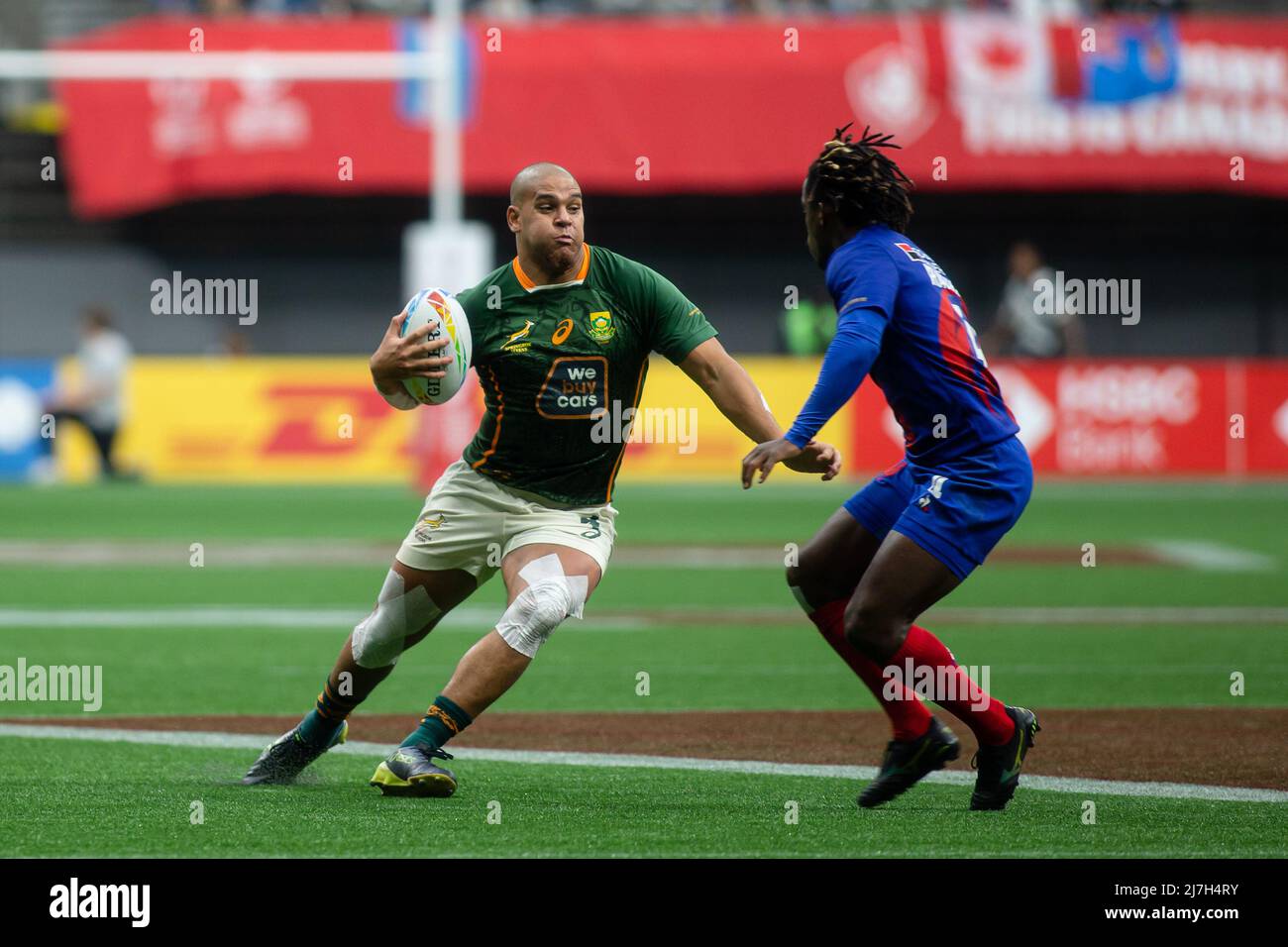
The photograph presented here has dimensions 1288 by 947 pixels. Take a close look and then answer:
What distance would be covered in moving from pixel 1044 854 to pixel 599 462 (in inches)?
85.0

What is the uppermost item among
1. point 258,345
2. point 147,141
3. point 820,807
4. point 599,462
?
point 147,141

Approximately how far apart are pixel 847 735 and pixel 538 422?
7.59 ft

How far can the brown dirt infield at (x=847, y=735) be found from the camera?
288 inches

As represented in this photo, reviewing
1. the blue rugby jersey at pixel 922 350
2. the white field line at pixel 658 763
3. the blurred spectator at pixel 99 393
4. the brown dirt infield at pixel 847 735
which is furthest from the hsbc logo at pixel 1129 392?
the blue rugby jersey at pixel 922 350

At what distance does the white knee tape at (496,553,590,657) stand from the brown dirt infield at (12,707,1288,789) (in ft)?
4.44

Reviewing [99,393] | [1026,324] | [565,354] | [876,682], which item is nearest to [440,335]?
[565,354]

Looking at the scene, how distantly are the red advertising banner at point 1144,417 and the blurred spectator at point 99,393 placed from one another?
354 inches

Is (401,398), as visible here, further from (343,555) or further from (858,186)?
(343,555)

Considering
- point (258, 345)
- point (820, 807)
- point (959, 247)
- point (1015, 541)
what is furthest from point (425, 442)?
point (820, 807)

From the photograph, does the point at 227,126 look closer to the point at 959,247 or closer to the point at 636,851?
the point at 959,247

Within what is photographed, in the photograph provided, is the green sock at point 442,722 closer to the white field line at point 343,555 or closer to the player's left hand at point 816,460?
the player's left hand at point 816,460

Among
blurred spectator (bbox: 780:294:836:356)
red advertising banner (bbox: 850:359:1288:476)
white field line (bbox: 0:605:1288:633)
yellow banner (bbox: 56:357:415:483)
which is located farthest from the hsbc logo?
white field line (bbox: 0:605:1288:633)

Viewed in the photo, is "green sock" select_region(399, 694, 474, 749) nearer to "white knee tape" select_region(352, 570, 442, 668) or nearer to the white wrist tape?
"white knee tape" select_region(352, 570, 442, 668)

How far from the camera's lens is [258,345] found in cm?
2989
